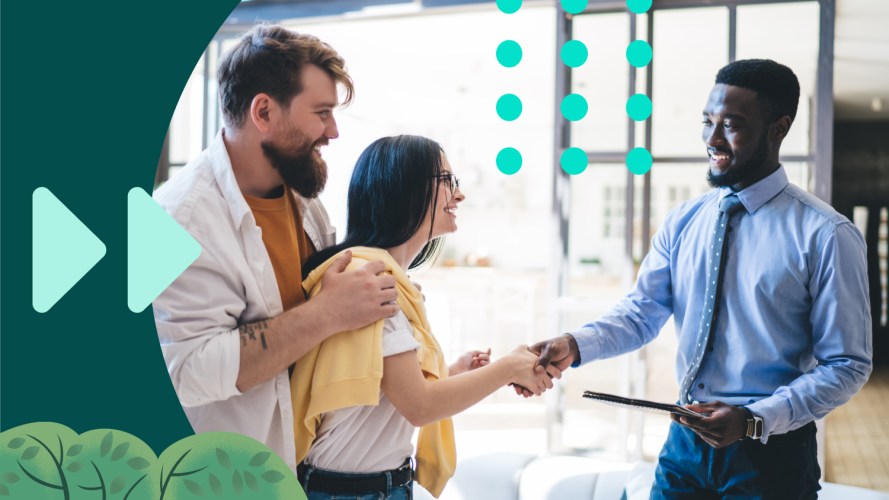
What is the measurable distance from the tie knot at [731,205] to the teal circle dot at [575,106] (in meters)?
2.27

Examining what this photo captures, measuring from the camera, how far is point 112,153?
48.8 inches

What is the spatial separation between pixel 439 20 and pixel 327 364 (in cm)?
455

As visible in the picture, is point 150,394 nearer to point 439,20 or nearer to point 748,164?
point 748,164

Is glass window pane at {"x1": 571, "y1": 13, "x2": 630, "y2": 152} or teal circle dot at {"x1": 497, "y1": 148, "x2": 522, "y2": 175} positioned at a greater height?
glass window pane at {"x1": 571, "y1": 13, "x2": 630, "y2": 152}

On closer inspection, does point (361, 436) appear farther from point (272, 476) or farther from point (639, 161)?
point (639, 161)

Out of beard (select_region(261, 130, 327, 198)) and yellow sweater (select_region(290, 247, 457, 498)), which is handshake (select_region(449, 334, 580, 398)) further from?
beard (select_region(261, 130, 327, 198))

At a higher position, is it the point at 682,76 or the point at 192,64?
the point at 682,76

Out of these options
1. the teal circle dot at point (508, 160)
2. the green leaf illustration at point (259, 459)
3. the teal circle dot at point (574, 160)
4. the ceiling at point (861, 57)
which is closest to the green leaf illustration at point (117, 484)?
the green leaf illustration at point (259, 459)

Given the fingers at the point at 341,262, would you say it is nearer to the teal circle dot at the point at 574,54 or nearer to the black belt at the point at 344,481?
the black belt at the point at 344,481

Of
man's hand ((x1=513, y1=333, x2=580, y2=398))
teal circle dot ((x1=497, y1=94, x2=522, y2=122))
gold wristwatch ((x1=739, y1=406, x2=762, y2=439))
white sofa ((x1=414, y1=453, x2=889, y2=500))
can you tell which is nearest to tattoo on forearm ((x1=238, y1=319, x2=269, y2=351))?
man's hand ((x1=513, y1=333, x2=580, y2=398))

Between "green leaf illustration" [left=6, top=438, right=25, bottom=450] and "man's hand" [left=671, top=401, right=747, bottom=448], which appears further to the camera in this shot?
"man's hand" [left=671, top=401, right=747, bottom=448]

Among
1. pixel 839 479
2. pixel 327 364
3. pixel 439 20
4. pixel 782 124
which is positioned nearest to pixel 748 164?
pixel 782 124

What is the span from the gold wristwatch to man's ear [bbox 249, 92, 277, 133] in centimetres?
106

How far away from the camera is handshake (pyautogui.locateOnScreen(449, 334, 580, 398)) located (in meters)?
1.56
